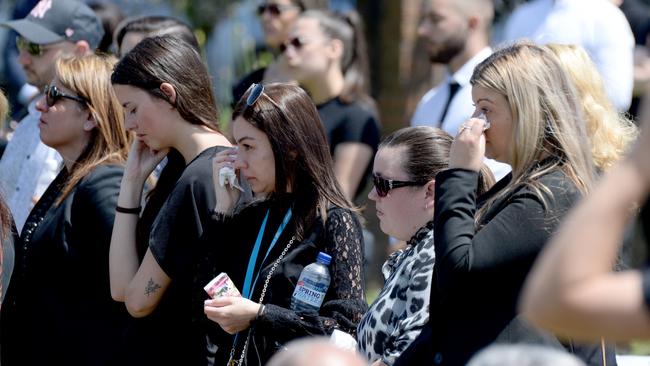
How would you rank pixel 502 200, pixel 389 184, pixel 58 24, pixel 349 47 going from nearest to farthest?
pixel 502 200
pixel 389 184
pixel 58 24
pixel 349 47

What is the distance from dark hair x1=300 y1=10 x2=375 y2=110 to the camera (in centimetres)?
708

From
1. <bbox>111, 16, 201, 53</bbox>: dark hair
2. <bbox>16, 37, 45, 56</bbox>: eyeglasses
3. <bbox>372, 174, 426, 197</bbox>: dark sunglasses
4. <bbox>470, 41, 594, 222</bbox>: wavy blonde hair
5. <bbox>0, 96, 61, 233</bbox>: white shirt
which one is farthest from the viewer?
<bbox>111, 16, 201, 53</bbox>: dark hair

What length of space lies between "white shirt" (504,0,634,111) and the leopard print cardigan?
232cm

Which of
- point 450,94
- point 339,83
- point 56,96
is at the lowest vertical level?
point 339,83

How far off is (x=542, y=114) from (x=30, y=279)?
258cm

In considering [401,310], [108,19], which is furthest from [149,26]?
[401,310]

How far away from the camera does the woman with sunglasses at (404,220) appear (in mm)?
3463

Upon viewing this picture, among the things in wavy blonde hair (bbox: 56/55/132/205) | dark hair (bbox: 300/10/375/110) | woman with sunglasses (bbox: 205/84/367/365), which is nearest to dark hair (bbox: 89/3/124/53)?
dark hair (bbox: 300/10/375/110)

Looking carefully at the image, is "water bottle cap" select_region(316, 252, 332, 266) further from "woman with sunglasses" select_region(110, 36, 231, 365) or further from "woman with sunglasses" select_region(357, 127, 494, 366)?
"woman with sunglasses" select_region(110, 36, 231, 365)

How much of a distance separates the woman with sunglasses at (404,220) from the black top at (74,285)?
1472mm

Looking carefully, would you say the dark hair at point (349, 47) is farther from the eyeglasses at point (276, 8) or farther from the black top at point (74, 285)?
the black top at point (74, 285)

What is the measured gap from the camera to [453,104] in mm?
Answer: 6098

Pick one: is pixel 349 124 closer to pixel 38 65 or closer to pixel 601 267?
pixel 38 65

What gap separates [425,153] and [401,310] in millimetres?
563
